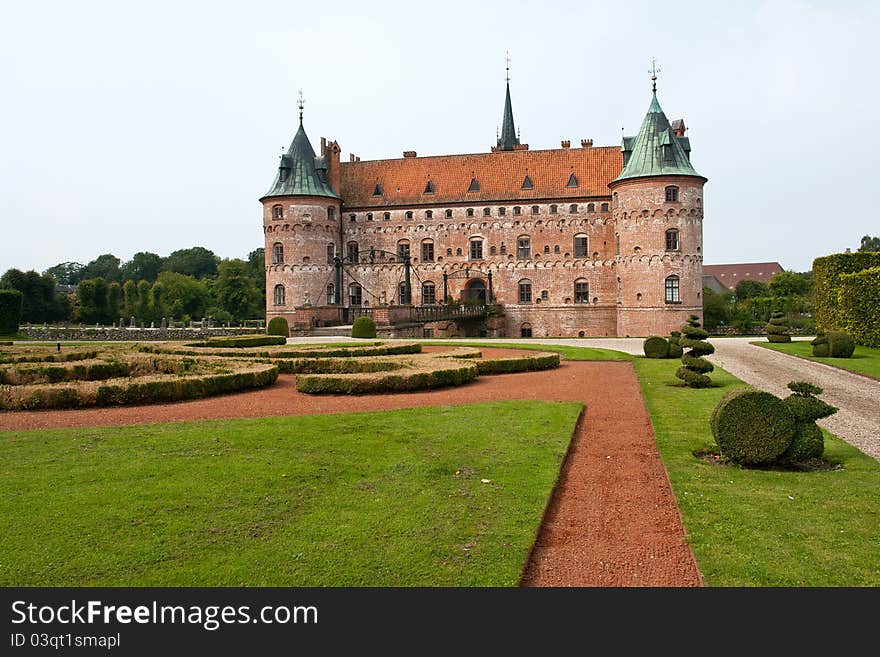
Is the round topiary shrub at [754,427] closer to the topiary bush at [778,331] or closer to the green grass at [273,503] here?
the green grass at [273,503]

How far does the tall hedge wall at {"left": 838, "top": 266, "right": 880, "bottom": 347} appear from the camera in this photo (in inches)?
1081

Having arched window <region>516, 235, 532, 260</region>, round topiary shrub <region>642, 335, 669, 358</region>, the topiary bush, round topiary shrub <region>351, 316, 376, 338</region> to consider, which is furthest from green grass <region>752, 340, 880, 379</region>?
arched window <region>516, 235, 532, 260</region>

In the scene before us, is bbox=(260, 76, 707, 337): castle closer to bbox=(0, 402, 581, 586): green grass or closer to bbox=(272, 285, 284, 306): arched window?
bbox=(272, 285, 284, 306): arched window

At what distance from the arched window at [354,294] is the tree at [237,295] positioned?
82.8 feet

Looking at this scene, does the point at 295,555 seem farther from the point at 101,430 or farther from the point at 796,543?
the point at 101,430

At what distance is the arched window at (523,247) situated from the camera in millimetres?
50281

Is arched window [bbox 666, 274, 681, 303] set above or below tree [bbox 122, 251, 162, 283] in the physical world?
below

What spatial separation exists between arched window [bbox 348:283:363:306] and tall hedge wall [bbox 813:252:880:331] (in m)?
31.5

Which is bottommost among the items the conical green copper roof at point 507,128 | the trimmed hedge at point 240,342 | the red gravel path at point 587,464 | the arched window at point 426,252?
the red gravel path at point 587,464

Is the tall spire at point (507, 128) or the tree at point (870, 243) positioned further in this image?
the tree at point (870, 243)

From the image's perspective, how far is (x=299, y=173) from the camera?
49.7 m

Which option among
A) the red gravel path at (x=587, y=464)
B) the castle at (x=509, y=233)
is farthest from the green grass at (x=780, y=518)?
the castle at (x=509, y=233)

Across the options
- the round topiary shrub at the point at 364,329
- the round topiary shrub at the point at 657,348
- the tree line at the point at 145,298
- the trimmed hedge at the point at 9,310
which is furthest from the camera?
the tree line at the point at 145,298

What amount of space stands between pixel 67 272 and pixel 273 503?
123m
